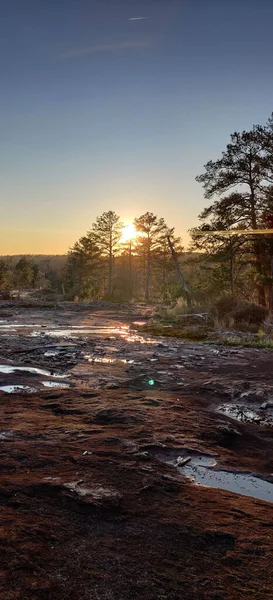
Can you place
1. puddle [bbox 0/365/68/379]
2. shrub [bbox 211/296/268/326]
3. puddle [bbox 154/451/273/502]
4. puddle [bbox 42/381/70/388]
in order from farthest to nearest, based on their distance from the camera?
shrub [bbox 211/296/268/326], puddle [bbox 0/365/68/379], puddle [bbox 42/381/70/388], puddle [bbox 154/451/273/502]

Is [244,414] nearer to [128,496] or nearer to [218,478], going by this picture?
[218,478]

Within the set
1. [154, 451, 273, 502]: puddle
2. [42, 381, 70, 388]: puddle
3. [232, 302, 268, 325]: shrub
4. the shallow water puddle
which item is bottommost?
[154, 451, 273, 502]: puddle

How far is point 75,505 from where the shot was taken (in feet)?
8.77

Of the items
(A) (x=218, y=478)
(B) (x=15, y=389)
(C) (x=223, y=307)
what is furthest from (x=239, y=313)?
(A) (x=218, y=478)

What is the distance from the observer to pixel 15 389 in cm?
572

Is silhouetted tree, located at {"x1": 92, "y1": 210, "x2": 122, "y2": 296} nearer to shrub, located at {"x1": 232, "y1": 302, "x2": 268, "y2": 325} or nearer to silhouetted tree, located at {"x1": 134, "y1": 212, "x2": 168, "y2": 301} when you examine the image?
silhouetted tree, located at {"x1": 134, "y1": 212, "x2": 168, "y2": 301}

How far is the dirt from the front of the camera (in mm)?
1987

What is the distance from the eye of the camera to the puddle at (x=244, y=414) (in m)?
4.86

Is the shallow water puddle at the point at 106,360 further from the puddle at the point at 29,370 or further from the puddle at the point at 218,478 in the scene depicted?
the puddle at the point at 218,478

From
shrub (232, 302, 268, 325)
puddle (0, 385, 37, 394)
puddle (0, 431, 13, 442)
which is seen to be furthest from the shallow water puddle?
shrub (232, 302, 268, 325)

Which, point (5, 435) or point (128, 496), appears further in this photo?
point (5, 435)

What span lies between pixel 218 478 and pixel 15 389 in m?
3.42

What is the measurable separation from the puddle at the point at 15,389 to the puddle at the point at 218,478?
266 cm

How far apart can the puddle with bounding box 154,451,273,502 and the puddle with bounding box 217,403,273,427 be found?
54.7 inches
